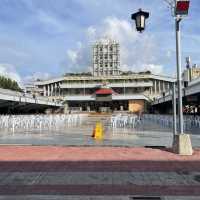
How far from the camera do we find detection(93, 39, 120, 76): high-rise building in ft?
578

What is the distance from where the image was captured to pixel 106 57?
178m

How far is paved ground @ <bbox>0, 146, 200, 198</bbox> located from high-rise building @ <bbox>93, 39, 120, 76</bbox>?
16047 centimetres

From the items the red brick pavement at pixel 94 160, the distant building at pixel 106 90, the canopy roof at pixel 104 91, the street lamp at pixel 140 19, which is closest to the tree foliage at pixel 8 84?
the distant building at pixel 106 90

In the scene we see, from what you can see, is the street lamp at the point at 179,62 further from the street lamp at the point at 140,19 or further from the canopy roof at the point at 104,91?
the canopy roof at the point at 104,91

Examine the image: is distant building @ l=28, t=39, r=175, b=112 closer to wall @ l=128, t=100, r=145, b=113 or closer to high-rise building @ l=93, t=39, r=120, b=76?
wall @ l=128, t=100, r=145, b=113

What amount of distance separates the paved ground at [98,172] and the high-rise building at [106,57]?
160474mm

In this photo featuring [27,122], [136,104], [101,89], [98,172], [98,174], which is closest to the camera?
[98,174]

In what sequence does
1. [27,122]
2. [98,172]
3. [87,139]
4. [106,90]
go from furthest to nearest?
[106,90] < [27,122] < [87,139] < [98,172]

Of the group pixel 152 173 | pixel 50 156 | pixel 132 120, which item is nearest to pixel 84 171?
pixel 152 173

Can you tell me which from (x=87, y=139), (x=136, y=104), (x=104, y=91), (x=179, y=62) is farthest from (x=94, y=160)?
(x=136, y=104)

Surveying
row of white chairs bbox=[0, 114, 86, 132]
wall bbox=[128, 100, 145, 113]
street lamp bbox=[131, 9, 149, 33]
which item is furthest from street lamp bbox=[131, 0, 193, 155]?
wall bbox=[128, 100, 145, 113]

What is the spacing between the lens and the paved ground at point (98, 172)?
8539 mm

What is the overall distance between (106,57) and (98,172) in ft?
554

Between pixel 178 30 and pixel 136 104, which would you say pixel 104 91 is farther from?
pixel 178 30
